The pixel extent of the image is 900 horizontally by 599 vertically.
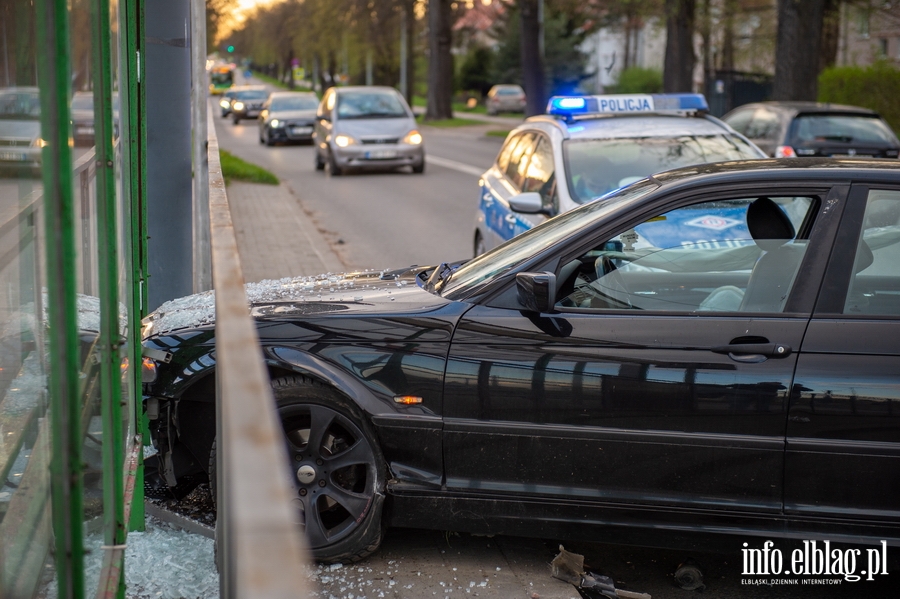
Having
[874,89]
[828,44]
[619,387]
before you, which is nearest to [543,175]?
[619,387]

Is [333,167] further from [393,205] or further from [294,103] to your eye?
[294,103]

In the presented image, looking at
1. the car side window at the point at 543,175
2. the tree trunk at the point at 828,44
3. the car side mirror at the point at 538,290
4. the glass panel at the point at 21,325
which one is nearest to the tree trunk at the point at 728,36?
the tree trunk at the point at 828,44

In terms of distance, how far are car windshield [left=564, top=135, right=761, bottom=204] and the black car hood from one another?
2.81 m

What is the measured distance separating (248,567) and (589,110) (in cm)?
735

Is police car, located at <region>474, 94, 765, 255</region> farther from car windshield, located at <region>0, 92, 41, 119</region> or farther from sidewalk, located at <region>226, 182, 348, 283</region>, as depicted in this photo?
car windshield, located at <region>0, 92, 41, 119</region>

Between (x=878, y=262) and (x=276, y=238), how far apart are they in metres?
9.79

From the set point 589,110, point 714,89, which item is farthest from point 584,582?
point 714,89

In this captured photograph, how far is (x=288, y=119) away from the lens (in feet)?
102

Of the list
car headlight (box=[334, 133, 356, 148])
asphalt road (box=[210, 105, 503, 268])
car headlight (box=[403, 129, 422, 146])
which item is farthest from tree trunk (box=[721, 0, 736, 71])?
car headlight (box=[334, 133, 356, 148])

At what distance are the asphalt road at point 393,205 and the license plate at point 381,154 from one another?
41cm

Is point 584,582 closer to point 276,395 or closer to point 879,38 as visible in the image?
point 276,395

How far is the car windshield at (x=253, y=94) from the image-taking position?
163 ft

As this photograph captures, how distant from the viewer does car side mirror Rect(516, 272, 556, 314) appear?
372 cm

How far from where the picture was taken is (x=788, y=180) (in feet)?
12.6
